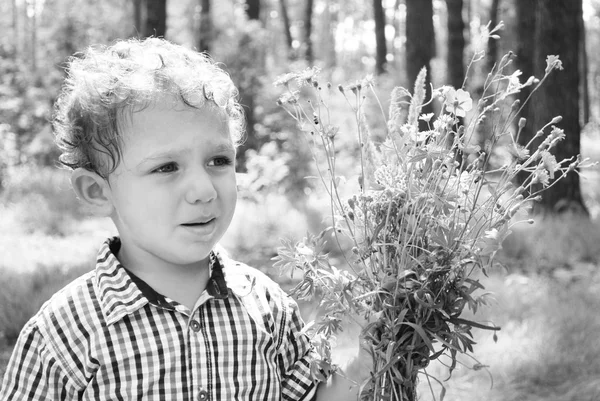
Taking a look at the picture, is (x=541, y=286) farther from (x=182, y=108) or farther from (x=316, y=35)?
(x=316, y=35)

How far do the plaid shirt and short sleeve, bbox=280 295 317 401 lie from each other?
68 mm

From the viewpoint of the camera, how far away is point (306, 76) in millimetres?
1538

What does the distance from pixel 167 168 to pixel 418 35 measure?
8731mm

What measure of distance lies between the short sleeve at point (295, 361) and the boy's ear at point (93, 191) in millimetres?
539

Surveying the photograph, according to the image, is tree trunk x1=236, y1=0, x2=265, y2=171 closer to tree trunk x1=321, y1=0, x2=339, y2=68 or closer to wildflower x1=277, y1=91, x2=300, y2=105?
wildflower x1=277, y1=91, x2=300, y2=105

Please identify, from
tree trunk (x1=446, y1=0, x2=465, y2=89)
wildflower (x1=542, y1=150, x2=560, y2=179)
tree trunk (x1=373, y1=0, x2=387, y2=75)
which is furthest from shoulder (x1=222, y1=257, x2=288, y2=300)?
tree trunk (x1=373, y1=0, x2=387, y2=75)

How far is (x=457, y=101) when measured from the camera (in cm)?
145

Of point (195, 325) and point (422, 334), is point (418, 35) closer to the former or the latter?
point (195, 325)

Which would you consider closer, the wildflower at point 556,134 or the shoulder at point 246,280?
the wildflower at point 556,134

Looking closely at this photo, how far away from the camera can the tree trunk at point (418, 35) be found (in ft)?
32.7

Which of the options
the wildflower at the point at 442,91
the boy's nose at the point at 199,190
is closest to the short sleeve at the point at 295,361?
the boy's nose at the point at 199,190

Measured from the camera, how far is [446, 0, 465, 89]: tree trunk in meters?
10.8

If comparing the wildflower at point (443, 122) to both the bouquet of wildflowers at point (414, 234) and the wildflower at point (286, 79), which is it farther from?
the wildflower at point (286, 79)

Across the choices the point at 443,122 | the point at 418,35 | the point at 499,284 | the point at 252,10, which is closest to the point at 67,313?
the point at 443,122
